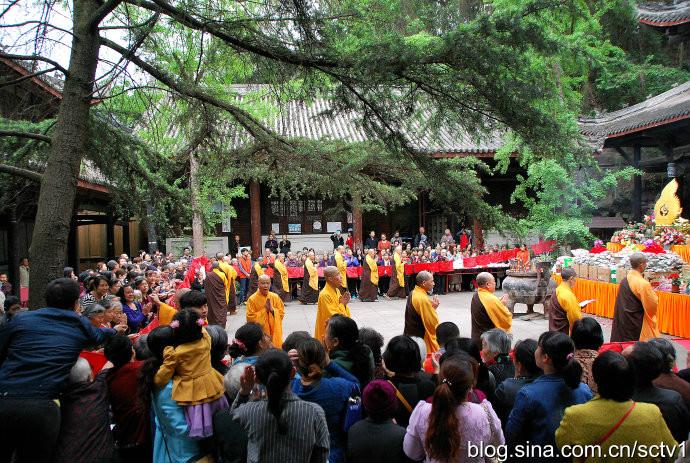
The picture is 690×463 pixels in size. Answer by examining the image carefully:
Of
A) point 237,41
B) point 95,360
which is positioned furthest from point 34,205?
point 95,360

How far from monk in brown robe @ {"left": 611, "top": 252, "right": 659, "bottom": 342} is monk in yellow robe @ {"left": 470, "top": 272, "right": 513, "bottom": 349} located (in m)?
1.74

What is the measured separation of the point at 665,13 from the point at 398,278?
12.3 metres

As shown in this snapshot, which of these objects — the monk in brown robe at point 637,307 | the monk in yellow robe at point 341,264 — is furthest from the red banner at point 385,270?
the monk in brown robe at point 637,307

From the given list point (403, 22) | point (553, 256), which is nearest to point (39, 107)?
point (403, 22)

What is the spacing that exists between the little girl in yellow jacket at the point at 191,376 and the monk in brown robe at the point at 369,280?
12398 millimetres

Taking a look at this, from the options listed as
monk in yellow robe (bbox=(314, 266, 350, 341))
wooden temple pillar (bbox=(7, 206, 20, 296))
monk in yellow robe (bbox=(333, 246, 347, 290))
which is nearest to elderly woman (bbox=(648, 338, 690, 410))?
monk in yellow robe (bbox=(314, 266, 350, 341))

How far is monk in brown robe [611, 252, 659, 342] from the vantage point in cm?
646

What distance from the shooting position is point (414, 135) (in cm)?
509

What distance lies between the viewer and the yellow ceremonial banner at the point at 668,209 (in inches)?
540

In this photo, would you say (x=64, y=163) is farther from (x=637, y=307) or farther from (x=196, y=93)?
(x=637, y=307)

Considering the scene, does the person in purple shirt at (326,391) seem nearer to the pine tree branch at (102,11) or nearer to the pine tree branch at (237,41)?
the pine tree branch at (237,41)

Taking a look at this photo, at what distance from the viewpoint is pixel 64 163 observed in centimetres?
448

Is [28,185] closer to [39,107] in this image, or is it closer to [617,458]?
[39,107]

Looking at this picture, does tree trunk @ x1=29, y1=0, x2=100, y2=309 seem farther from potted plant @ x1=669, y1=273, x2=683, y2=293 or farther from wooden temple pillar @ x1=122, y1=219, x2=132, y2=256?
wooden temple pillar @ x1=122, y1=219, x2=132, y2=256
